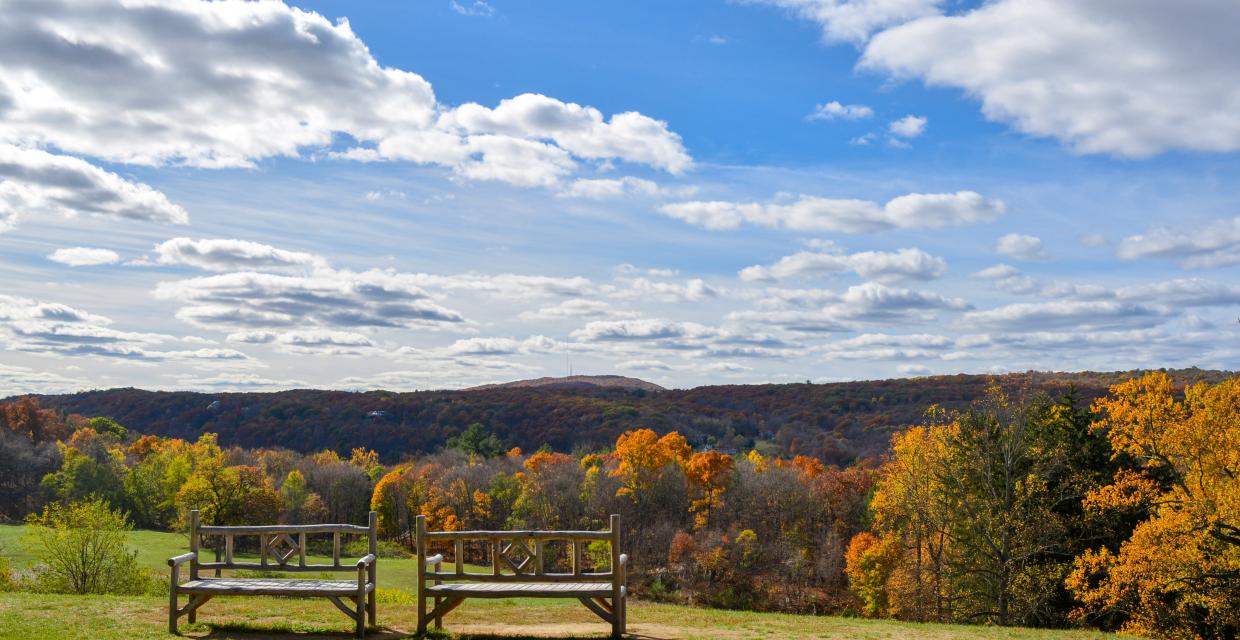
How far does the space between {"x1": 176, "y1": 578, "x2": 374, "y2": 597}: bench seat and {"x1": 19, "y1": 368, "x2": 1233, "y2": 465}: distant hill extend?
302ft

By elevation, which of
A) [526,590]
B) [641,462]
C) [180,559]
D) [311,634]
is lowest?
[641,462]

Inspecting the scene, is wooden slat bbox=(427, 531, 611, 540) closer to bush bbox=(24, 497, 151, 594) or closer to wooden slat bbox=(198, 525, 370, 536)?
wooden slat bbox=(198, 525, 370, 536)

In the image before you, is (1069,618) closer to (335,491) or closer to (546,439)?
(335,491)

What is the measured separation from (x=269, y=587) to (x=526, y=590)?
3533 mm

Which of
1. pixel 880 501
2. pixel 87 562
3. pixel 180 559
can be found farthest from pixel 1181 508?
pixel 87 562

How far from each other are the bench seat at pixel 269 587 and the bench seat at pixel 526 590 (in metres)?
1.19

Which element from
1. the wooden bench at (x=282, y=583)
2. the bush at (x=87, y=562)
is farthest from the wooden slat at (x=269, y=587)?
the bush at (x=87, y=562)

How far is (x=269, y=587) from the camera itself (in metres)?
12.0

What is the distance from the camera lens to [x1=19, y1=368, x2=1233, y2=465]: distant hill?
114962 mm

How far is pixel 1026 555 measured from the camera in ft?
91.7

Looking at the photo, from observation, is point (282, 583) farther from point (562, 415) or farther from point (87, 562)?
point (562, 415)

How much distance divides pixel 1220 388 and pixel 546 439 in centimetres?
10477

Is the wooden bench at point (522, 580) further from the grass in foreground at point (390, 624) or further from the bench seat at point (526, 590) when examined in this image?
the grass in foreground at point (390, 624)

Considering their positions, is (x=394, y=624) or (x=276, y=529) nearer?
(x=276, y=529)
